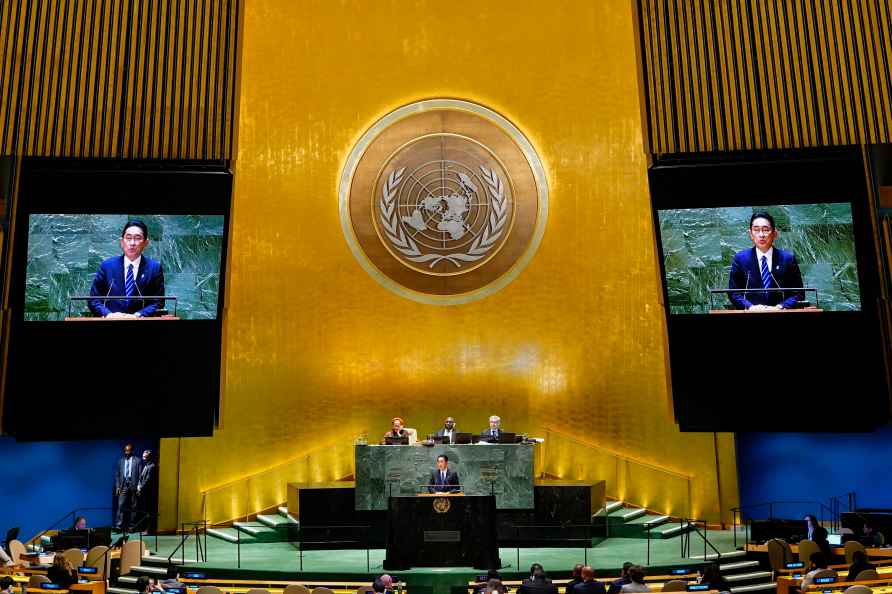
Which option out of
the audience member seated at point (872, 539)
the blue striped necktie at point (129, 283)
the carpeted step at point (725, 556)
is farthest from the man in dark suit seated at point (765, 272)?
the blue striped necktie at point (129, 283)

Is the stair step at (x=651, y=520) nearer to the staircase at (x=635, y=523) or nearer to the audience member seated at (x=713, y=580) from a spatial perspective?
the staircase at (x=635, y=523)

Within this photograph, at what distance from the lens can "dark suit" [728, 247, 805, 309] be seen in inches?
487

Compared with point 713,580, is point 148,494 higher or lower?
higher

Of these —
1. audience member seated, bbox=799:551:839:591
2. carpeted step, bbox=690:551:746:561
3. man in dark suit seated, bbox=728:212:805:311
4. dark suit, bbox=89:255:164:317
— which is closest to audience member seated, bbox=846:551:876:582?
audience member seated, bbox=799:551:839:591

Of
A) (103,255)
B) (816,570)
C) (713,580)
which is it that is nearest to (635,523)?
(816,570)

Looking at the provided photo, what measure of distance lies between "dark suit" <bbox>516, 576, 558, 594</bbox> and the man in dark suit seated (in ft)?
16.9

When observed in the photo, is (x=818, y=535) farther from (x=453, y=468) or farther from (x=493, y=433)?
(x=453, y=468)

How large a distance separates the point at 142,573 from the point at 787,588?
6762mm

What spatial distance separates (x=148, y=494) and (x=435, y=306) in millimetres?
4794

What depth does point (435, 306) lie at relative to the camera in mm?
15062

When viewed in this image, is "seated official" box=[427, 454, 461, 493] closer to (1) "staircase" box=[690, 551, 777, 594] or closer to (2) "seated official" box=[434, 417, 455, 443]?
(2) "seated official" box=[434, 417, 455, 443]

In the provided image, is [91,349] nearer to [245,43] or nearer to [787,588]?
[245,43]

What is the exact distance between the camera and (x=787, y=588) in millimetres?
9516

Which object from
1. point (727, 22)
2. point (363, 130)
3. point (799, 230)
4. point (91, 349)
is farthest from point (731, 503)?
point (91, 349)
